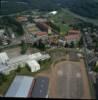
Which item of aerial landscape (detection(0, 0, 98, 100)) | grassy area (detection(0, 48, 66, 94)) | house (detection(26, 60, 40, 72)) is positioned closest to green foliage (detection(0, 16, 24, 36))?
aerial landscape (detection(0, 0, 98, 100))

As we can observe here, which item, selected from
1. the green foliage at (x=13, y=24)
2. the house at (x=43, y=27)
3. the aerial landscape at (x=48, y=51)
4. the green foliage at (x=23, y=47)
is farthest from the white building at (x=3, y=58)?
the house at (x=43, y=27)

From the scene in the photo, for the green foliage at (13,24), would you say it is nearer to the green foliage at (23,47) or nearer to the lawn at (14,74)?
the green foliage at (23,47)

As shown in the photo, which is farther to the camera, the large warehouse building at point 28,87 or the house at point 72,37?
the house at point 72,37

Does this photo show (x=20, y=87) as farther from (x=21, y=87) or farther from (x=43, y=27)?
(x=43, y=27)

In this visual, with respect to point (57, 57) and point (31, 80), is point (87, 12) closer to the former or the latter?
point (57, 57)

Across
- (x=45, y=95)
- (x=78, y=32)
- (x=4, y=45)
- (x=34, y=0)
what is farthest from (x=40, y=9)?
(x=45, y=95)

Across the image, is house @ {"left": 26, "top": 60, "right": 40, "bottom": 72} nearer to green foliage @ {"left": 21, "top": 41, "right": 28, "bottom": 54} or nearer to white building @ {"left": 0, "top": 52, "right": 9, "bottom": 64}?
white building @ {"left": 0, "top": 52, "right": 9, "bottom": 64}
